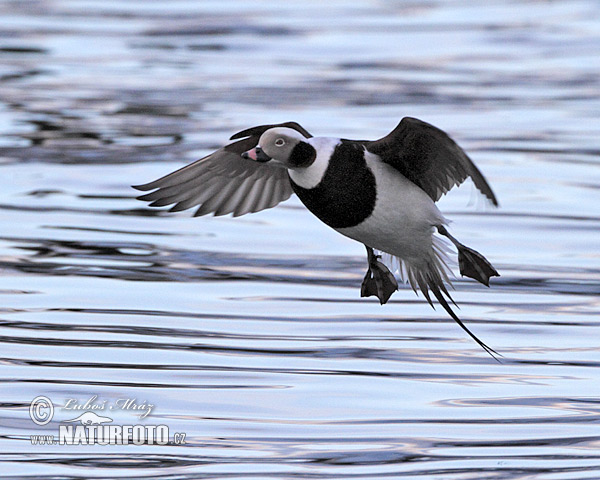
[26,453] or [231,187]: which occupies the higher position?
[231,187]

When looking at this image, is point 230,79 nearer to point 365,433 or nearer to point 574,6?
point 574,6

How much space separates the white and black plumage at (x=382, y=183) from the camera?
5.00 m

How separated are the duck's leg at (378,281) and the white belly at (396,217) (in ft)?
2.34

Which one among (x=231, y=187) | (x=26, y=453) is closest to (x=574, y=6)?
(x=231, y=187)

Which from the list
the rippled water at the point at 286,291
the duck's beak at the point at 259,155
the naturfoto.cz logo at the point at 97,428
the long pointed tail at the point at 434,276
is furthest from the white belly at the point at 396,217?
the naturfoto.cz logo at the point at 97,428

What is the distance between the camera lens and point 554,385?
589cm

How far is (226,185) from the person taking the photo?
6090mm

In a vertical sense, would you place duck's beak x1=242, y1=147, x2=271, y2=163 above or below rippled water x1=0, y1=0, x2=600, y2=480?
above

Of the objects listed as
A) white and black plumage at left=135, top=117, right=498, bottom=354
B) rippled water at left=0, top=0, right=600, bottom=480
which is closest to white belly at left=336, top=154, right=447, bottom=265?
white and black plumage at left=135, top=117, right=498, bottom=354

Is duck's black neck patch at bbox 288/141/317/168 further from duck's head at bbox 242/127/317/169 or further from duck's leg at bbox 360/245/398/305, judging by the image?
duck's leg at bbox 360/245/398/305

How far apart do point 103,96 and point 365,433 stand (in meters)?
9.27

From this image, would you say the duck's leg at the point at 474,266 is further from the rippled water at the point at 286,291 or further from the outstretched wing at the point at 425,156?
the rippled water at the point at 286,291

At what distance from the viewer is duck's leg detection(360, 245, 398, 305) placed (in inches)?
240

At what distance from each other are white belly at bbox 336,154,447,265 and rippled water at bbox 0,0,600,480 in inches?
27.0
